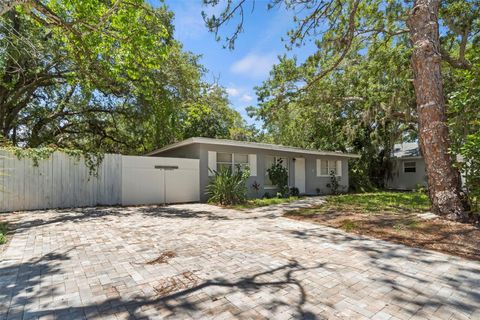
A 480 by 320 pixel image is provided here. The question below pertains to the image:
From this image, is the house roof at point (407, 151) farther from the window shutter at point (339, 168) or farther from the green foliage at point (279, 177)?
the green foliage at point (279, 177)

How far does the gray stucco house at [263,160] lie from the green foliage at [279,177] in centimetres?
36

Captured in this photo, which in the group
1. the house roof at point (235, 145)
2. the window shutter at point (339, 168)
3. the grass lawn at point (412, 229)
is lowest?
the grass lawn at point (412, 229)

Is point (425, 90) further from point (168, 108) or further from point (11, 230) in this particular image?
point (11, 230)

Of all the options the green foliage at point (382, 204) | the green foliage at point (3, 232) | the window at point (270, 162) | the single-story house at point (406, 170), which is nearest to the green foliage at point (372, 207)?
the green foliage at point (382, 204)

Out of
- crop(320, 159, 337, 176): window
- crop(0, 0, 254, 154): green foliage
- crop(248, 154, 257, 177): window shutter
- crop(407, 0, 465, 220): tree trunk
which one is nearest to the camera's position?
crop(407, 0, 465, 220): tree trunk

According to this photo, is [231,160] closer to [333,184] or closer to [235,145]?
[235,145]

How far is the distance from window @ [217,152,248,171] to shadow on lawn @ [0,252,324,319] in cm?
832

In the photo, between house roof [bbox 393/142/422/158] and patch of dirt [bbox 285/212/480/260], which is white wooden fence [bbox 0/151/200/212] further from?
house roof [bbox 393/142/422/158]

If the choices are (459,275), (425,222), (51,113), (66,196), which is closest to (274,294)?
(459,275)

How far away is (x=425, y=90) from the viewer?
21.0 feet

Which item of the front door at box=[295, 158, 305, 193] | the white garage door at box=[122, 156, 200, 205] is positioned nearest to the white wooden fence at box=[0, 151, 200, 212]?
the white garage door at box=[122, 156, 200, 205]

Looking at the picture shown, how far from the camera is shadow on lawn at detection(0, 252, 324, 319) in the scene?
2.43 metres

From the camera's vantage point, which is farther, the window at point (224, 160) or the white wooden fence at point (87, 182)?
the window at point (224, 160)

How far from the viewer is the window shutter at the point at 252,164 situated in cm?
1255
